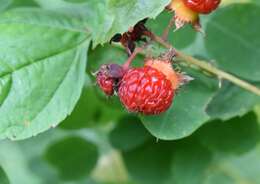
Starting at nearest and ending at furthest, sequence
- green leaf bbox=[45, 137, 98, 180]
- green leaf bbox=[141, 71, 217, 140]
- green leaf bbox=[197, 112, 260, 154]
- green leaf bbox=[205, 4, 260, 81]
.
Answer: green leaf bbox=[141, 71, 217, 140], green leaf bbox=[205, 4, 260, 81], green leaf bbox=[197, 112, 260, 154], green leaf bbox=[45, 137, 98, 180]

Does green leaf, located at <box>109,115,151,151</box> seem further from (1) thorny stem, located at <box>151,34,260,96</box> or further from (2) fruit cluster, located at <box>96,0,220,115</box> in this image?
(2) fruit cluster, located at <box>96,0,220,115</box>

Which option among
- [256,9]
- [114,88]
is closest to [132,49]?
[114,88]

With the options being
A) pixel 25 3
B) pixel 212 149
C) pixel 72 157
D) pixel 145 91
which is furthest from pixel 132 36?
pixel 72 157

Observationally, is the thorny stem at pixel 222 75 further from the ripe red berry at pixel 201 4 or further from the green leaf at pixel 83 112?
the green leaf at pixel 83 112

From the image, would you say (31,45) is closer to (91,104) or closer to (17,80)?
(17,80)

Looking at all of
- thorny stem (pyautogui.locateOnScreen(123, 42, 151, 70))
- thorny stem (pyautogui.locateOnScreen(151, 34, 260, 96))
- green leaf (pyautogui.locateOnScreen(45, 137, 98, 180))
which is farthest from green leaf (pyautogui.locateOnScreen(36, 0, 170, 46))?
green leaf (pyautogui.locateOnScreen(45, 137, 98, 180))

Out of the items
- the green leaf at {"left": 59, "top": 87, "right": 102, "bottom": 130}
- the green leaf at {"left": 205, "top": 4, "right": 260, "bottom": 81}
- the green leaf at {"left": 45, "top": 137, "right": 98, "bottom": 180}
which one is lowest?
the green leaf at {"left": 45, "top": 137, "right": 98, "bottom": 180}
